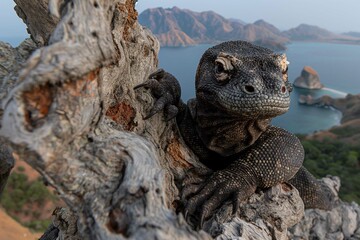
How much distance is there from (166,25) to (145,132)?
55.4 metres

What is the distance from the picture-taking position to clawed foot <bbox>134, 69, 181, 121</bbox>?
10.3 feet

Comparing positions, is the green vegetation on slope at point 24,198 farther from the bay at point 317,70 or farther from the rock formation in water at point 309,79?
the rock formation in water at point 309,79

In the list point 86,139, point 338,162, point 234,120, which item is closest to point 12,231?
point 234,120

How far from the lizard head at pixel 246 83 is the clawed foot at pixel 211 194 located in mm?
666

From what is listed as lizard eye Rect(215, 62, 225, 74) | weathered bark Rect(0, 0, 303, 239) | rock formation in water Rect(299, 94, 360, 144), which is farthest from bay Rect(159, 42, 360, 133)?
weathered bark Rect(0, 0, 303, 239)

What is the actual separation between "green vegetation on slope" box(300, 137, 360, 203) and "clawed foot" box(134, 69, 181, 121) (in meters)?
16.1

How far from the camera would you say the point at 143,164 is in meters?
1.94

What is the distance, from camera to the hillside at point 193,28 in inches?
2192

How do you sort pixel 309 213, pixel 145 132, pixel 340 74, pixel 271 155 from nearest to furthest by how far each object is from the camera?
1. pixel 145 132
2. pixel 271 155
3. pixel 309 213
4. pixel 340 74

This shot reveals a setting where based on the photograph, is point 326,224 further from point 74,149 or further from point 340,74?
point 340,74

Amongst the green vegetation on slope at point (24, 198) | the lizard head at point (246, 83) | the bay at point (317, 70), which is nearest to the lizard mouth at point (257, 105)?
the lizard head at point (246, 83)

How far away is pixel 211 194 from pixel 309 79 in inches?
2234

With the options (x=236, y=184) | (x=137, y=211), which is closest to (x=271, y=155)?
(x=236, y=184)

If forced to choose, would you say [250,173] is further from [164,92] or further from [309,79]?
[309,79]
